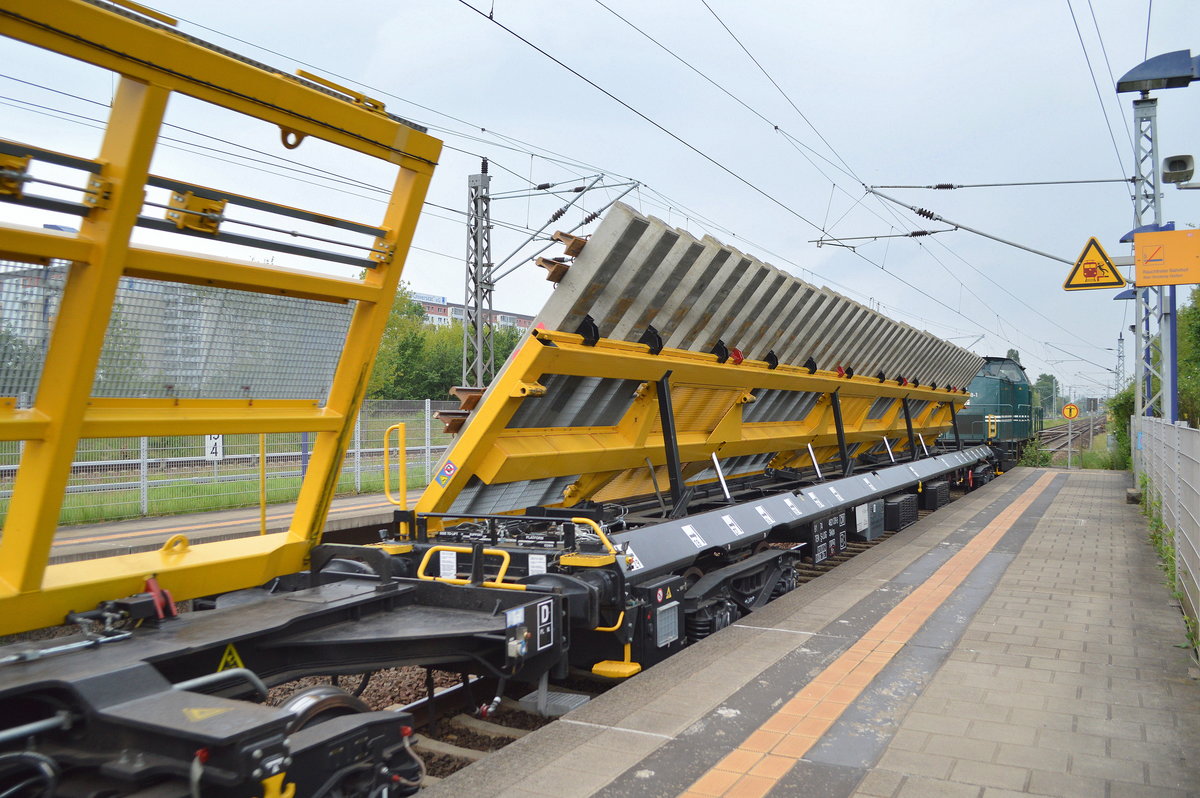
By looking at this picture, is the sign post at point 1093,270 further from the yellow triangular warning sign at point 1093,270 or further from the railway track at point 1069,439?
the railway track at point 1069,439

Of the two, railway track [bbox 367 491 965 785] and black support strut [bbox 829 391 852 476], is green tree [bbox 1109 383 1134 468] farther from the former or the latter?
railway track [bbox 367 491 965 785]

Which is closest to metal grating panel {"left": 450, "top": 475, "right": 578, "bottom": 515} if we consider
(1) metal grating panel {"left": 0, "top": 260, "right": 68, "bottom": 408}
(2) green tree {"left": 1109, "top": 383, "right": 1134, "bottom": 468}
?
(1) metal grating panel {"left": 0, "top": 260, "right": 68, "bottom": 408}

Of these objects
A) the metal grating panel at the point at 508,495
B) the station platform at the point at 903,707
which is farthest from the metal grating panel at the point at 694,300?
the station platform at the point at 903,707

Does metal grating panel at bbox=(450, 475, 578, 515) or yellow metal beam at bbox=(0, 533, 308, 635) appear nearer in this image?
yellow metal beam at bbox=(0, 533, 308, 635)

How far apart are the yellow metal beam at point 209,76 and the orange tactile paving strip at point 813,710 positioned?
3129 millimetres

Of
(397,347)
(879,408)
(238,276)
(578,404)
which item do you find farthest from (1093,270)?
(397,347)

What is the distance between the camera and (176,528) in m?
11.2

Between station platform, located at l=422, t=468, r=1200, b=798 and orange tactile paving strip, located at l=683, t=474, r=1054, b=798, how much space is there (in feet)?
0.04

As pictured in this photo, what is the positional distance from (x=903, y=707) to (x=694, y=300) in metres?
3.75

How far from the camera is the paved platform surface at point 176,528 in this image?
870cm

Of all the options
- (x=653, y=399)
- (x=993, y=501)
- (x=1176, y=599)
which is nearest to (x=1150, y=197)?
(x=993, y=501)

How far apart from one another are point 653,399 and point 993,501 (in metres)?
11.0

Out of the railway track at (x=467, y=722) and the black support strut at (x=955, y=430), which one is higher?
the black support strut at (x=955, y=430)

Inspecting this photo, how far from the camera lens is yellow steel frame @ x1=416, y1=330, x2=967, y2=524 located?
5.66 meters
